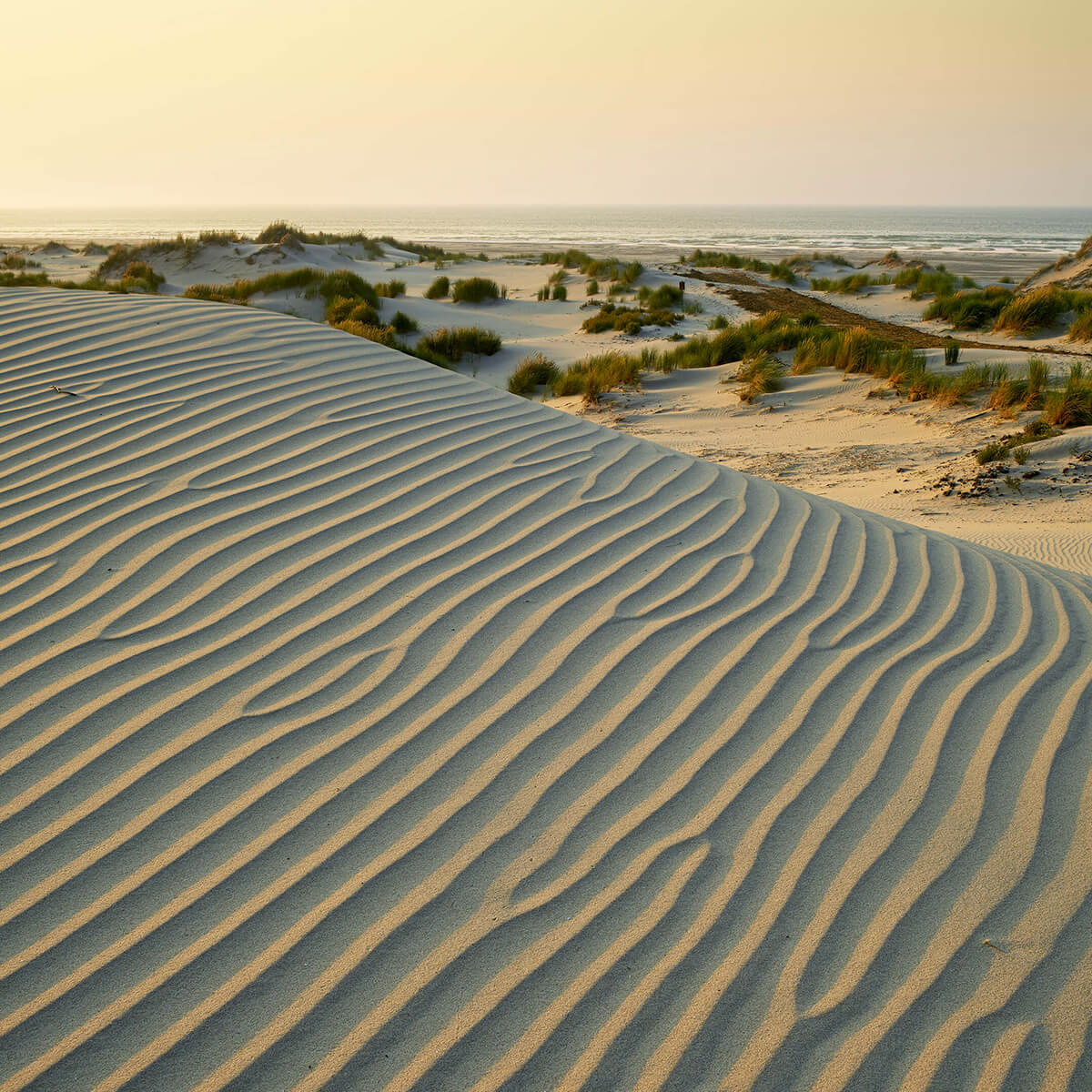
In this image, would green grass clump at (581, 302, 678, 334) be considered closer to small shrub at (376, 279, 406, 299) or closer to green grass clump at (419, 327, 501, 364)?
green grass clump at (419, 327, 501, 364)

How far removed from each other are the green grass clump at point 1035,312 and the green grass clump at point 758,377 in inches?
234

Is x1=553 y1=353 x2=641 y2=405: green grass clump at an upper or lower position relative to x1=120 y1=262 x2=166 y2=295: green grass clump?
lower

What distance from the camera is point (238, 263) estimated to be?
64.4ft

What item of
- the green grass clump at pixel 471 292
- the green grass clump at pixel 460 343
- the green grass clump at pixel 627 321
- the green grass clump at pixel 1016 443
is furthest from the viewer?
the green grass clump at pixel 471 292

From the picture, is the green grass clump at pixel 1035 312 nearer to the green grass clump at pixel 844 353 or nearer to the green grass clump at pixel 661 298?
the green grass clump at pixel 844 353

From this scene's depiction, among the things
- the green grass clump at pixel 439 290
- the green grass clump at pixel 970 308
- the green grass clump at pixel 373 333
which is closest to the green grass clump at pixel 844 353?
the green grass clump at pixel 373 333

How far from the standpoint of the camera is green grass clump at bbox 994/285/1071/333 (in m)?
13.5

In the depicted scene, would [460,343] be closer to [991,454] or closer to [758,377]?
[758,377]

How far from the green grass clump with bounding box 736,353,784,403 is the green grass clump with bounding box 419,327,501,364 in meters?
3.68

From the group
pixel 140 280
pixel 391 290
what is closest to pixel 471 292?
pixel 391 290

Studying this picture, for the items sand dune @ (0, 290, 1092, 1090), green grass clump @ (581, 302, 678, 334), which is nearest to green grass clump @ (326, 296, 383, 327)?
green grass clump @ (581, 302, 678, 334)

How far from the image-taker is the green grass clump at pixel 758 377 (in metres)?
9.15

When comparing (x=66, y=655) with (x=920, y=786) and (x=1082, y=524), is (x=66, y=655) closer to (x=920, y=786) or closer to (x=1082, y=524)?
(x=920, y=786)

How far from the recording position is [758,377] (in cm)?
941
